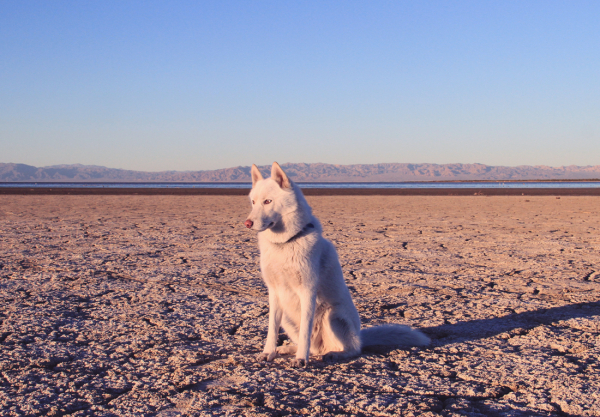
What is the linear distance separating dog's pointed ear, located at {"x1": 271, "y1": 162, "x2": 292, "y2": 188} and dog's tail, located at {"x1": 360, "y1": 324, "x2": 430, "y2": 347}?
3.81 feet

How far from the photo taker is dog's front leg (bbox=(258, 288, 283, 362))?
2828 millimetres

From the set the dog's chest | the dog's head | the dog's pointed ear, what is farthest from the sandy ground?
the dog's pointed ear

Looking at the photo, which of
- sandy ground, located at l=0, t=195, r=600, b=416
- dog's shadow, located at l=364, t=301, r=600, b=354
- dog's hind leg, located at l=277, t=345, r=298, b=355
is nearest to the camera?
sandy ground, located at l=0, t=195, r=600, b=416

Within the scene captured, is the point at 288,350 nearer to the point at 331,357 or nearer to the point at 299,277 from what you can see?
the point at 331,357

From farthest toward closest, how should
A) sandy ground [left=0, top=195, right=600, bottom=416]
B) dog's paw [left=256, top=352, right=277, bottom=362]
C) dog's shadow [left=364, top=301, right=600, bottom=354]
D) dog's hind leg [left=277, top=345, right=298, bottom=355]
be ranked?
1. dog's shadow [left=364, top=301, right=600, bottom=354]
2. dog's hind leg [left=277, top=345, right=298, bottom=355]
3. dog's paw [left=256, top=352, right=277, bottom=362]
4. sandy ground [left=0, top=195, right=600, bottom=416]

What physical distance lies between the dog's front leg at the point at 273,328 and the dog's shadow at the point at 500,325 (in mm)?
648

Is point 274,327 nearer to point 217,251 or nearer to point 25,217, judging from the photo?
point 217,251

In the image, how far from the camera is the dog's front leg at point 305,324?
105 inches

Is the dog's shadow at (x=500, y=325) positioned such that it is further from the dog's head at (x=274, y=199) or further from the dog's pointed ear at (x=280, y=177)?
the dog's pointed ear at (x=280, y=177)

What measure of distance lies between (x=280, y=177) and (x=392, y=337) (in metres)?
1.35

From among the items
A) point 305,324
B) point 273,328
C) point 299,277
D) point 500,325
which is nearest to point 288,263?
point 299,277

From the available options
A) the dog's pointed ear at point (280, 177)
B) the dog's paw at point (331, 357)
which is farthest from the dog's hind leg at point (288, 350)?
the dog's pointed ear at point (280, 177)

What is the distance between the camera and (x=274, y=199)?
264cm

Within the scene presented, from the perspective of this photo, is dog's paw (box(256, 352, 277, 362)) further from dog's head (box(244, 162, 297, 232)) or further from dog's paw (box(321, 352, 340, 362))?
dog's head (box(244, 162, 297, 232))
